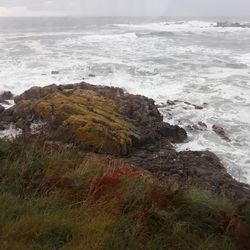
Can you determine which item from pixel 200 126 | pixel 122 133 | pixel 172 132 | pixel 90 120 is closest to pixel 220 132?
pixel 200 126

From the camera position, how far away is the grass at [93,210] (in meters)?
3.81

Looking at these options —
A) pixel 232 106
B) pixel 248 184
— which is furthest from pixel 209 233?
pixel 232 106

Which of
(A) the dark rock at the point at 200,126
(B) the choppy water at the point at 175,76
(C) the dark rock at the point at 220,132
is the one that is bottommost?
(B) the choppy water at the point at 175,76

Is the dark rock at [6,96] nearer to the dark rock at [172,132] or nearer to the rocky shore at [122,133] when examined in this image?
the rocky shore at [122,133]

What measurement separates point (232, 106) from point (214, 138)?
13.9ft

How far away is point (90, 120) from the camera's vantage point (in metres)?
12.2

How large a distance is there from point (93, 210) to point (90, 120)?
313 inches

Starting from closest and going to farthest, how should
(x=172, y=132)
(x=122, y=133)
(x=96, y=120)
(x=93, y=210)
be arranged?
(x=93, y=210)
(x=122, y=133)
(x=96, y=120)
(x=172, y=132)

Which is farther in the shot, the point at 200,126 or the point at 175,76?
the point at 175,76

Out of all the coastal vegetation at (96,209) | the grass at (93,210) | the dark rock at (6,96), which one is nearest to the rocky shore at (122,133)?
the dark rock at (6,96)

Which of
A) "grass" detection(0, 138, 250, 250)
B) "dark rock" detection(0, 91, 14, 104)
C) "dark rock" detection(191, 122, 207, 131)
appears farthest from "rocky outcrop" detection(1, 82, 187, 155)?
"grass" detection(0, 138, 250, 250)

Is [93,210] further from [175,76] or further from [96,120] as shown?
[175,76]

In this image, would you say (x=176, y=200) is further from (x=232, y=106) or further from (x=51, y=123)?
(x=232, y=106)

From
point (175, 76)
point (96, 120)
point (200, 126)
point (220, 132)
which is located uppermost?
point (96, 120)
